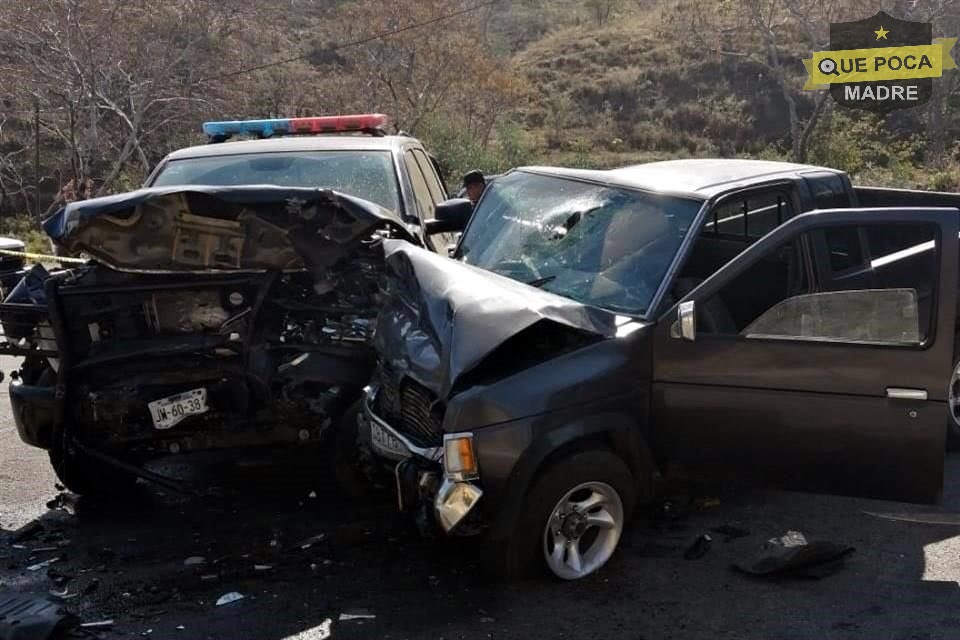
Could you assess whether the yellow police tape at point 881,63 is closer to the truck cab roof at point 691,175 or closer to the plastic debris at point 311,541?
the truck cab roof at point 691,175

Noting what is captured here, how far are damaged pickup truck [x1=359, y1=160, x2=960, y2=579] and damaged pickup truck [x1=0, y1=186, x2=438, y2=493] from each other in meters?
0.42

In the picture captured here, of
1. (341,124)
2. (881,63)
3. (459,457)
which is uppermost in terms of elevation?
(881,63)

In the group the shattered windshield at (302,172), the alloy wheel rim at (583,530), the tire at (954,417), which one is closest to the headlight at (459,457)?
the alloy wheel rim at (583,530)

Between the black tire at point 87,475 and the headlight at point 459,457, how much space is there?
2.24m

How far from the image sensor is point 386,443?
4.62 meters

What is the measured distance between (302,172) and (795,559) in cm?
410

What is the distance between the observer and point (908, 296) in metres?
4.44

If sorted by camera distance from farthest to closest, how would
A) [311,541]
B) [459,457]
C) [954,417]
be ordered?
[954,417] → [311,541] → [459,457]

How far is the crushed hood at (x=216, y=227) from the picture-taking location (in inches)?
195

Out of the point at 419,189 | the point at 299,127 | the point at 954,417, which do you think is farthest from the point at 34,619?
the point at 299,127

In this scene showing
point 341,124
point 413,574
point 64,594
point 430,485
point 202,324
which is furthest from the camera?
point 341,124

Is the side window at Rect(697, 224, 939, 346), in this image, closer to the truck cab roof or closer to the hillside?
the truck cab roof

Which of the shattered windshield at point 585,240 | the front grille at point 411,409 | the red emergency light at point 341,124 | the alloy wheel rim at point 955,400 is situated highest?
the red emergency light at point 341,124

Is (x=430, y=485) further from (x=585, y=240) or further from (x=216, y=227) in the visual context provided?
(x=216, y=227)
